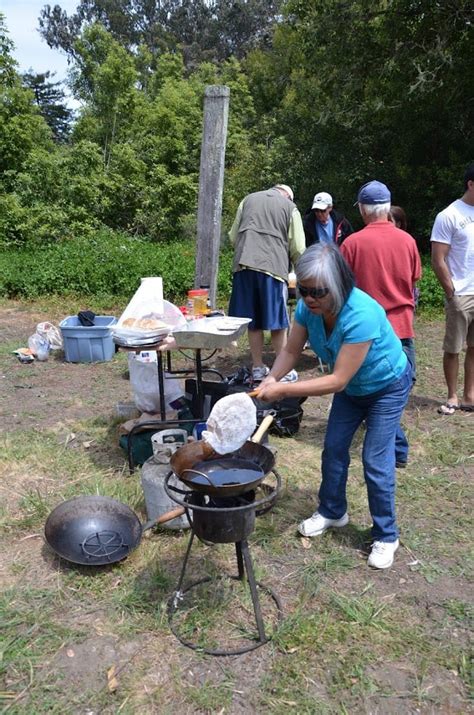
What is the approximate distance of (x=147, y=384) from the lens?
4.25 m

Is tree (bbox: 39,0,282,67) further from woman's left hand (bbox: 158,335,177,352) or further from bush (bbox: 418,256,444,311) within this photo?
woman's left hand (bbox: 158,335,177,352)

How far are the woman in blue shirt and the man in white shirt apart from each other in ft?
5.82

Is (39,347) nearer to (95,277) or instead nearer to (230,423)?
(95,277)

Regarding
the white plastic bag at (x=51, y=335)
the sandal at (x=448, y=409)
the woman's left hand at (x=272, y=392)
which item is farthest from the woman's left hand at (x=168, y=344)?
the white plastic bag at (x=51, y=335)

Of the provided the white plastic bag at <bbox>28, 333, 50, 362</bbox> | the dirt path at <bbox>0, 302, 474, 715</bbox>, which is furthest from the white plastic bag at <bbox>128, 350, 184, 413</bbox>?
the white plastic bag at <bbox>28, 333, 50, 362</bbox>

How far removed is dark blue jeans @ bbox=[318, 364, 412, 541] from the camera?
2.91m

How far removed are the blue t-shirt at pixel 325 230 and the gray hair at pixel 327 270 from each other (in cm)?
375

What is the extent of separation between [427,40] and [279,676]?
39.8 ft

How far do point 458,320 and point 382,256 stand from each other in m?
1.25

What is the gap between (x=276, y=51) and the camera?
2108 centimetres

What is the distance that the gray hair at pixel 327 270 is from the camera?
2.44 meters

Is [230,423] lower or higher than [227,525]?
higher

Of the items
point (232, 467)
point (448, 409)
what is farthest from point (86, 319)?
point (232, 467)

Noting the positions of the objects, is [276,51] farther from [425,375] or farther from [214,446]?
[214,446]
